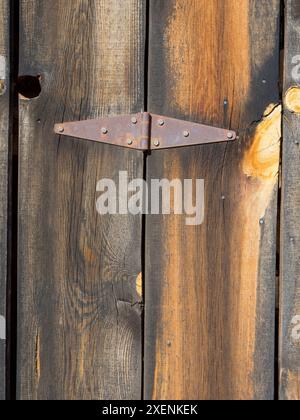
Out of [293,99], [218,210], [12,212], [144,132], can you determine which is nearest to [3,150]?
[12,212]

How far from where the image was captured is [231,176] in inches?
46.1

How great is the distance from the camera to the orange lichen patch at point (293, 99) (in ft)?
3.78

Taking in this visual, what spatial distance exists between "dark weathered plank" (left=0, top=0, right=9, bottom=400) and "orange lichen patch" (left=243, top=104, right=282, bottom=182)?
524 millimetres

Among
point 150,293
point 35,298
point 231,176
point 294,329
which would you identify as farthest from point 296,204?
point 35,298

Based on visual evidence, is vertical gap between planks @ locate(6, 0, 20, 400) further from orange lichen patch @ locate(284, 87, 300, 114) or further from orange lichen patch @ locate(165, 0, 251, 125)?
orange lichen patch @ locate(284, 87, 300, 114)

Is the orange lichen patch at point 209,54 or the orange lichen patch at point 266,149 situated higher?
the orange lichen patch at point 209,54

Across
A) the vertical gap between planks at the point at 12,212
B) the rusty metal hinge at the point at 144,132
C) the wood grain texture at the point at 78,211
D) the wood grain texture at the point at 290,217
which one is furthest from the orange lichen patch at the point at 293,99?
the vertical gap between planks at the point at 12,212

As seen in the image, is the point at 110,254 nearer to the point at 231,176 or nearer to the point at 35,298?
the point at 35,298

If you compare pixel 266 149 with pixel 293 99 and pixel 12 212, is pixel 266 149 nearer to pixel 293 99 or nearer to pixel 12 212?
pixel 293 99

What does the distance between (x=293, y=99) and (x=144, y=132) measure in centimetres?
32

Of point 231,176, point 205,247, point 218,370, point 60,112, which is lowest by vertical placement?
point 218,370

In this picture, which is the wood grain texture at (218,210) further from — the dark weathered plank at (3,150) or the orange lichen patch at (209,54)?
the dark weathered plank at (3,150)

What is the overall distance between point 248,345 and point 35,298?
481 mm

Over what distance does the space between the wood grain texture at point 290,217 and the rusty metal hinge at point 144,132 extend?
132 mm
